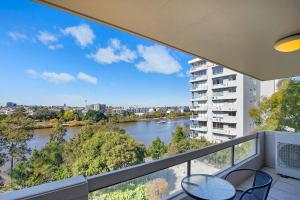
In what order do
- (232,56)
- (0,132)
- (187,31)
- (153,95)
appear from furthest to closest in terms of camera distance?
(153,95), (0,132), (232,56), (187,31)

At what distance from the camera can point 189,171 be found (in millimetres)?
2443

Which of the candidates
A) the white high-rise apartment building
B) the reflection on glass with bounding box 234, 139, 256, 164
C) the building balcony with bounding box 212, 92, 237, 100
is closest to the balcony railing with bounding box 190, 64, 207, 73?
the white high-rise apartment building

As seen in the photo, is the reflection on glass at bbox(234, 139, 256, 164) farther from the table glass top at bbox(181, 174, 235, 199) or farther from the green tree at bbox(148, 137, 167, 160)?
the green tree at bbox(148, 137, 167, 160)

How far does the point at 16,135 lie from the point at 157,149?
11.1 meters

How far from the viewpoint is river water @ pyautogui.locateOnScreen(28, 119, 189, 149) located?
40.1ft

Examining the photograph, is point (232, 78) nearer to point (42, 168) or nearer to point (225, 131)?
point (225, 131)

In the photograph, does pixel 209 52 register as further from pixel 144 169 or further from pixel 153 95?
pixel 153 95

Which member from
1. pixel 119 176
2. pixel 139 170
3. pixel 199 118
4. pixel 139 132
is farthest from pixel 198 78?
pixel 119 176

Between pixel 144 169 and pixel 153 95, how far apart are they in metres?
24.0

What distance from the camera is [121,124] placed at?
620 inches

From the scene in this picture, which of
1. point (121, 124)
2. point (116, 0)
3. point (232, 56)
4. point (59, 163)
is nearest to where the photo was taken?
point (116, 0)

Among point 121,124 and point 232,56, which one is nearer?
point 232,56

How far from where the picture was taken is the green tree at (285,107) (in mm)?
10906

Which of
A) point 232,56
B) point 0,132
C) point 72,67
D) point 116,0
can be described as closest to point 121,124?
point 0,132
